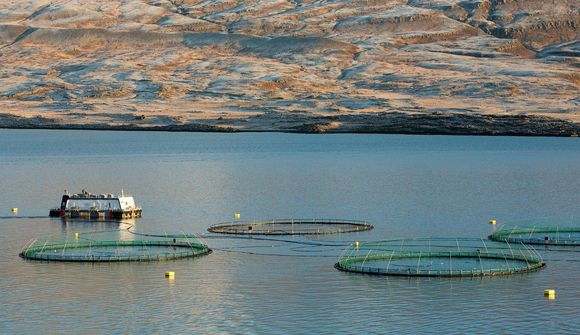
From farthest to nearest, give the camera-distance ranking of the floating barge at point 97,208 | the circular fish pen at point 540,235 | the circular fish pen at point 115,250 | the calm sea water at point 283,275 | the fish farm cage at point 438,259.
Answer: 1. the floating barge at point 97,208
2. the circular fish pen at point 540,235
3. the circular fish pen at point 115,250
4. the fish farm cage at point 438,259
5. the calm sea water at point 283,275

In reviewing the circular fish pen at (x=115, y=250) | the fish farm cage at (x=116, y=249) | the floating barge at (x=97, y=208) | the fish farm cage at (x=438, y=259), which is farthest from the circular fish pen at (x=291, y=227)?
the floating barge at (x=97, y=208)

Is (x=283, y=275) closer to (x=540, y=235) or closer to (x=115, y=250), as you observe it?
(x=115, y=250)

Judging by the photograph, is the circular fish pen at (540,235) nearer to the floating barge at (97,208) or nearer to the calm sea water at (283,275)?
the calm sea water at (283,275)

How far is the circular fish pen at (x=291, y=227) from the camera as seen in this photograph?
86.4 m

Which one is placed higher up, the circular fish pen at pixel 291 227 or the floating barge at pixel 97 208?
the floating barge at pixel 97 208

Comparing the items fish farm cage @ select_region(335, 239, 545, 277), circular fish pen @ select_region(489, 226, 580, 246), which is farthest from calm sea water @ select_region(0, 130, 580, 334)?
circular fish pen @ select_region(489, 226, 580, 246)

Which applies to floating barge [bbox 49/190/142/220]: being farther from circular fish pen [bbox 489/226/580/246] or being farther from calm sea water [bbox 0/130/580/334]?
circular fish pen [bbox 489/226/580/246]

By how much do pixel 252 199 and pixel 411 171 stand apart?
4836cm

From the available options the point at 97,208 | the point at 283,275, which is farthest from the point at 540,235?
the point at 97,208

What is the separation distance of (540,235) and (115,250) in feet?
96.9

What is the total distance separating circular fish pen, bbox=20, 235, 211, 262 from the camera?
237 feet

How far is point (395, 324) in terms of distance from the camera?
53.6 meters

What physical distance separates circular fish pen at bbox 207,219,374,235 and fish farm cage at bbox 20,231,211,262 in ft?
15.6

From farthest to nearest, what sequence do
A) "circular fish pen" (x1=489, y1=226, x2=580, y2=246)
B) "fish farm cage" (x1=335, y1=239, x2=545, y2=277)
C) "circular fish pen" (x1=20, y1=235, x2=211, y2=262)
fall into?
"circular fish pen" (x1=489, y1=226, x2=580, y2=246)
"circular fish pen" (x1=20, y1=235, x2=211, y2=262)
"fish farm cage" (x1=335, y1=239, x2=545, y2=277)
